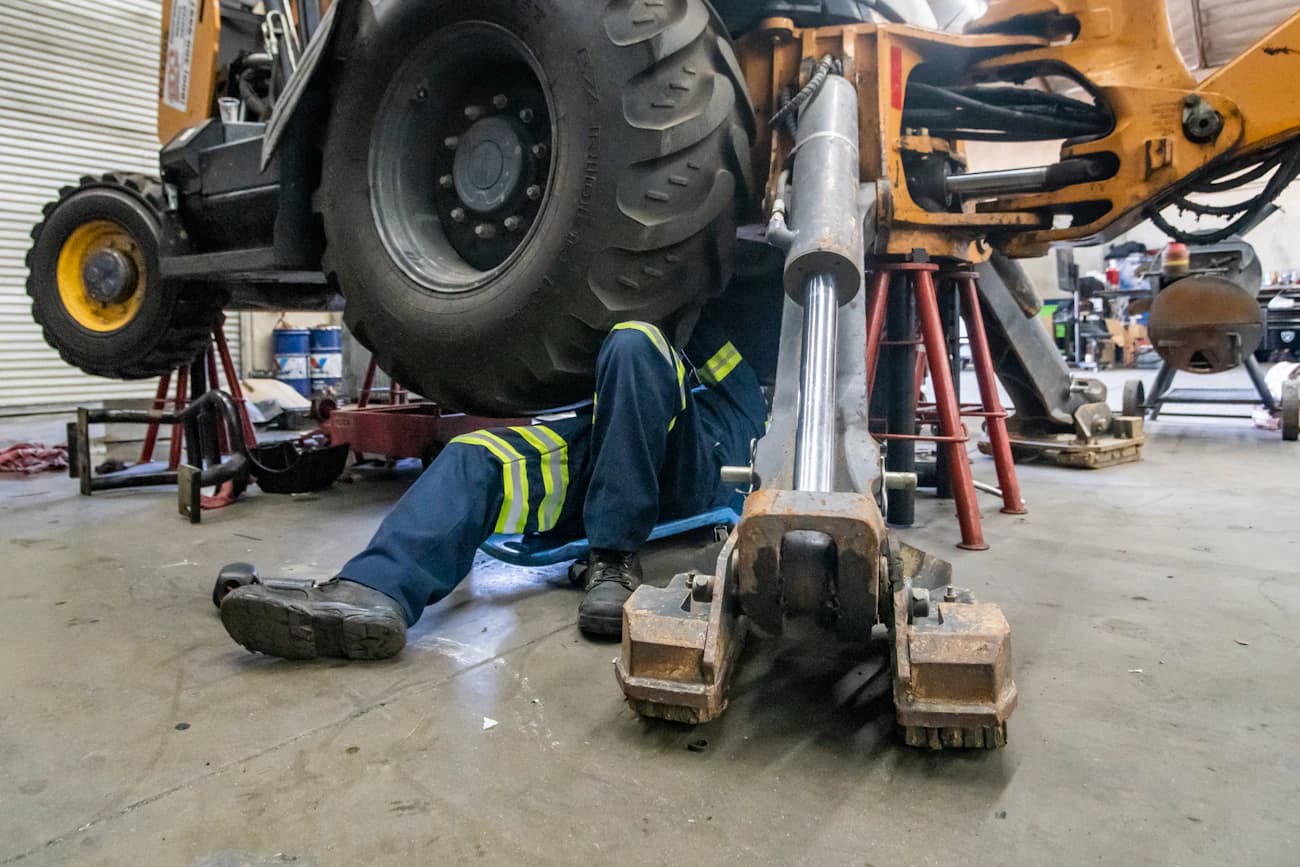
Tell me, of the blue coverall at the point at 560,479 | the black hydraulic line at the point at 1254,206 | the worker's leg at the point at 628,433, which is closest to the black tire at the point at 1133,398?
the black hydraulic line at the point at 1254,206

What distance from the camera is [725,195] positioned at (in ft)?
5.66

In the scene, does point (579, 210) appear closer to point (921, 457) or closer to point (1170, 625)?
point (1170, 625)

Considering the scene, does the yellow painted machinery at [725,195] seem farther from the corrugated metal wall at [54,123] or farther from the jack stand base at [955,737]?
the corrugated metal wall at [54,123]

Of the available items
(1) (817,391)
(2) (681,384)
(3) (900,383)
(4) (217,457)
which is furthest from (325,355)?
(1) (817,391)

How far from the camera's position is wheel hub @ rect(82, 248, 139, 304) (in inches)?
128

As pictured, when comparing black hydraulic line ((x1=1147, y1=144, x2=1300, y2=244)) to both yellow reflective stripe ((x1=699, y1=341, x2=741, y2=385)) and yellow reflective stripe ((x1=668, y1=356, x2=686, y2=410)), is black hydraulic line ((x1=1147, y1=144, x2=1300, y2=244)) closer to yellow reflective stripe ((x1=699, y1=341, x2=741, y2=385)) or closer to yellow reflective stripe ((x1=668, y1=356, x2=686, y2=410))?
yellow reflective stripe ((x1=699, y1=341, x2=741, y2=385))

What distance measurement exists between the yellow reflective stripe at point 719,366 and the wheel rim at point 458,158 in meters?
0.53

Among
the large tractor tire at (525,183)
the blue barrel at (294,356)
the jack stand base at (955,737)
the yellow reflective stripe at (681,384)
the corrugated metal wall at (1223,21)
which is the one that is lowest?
the blue barrel at (294,356)

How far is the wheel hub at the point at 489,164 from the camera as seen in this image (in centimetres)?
198

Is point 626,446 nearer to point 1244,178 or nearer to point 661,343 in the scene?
point 661,343

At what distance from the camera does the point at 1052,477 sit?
3086mm

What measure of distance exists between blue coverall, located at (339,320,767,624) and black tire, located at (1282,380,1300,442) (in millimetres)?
3532

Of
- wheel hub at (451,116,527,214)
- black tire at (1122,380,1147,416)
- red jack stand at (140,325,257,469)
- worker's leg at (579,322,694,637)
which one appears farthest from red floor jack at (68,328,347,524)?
black tire at (1122,380,1147,416)

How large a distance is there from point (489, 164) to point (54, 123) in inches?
287
